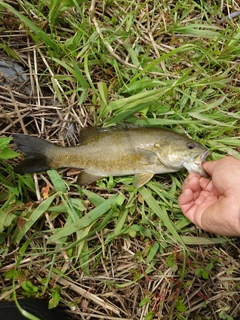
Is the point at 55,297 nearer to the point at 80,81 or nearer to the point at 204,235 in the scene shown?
the point at 204,235

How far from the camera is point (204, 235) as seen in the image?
147 inches

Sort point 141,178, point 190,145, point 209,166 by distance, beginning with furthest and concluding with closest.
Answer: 1. point 141,178
2. point 190,145
3. point 209,166

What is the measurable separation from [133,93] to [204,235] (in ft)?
5.87

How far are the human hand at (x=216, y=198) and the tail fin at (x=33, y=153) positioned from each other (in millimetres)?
1476

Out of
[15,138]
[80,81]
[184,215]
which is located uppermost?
→ [80,81]

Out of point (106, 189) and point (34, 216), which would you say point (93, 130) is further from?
point (34, 216)

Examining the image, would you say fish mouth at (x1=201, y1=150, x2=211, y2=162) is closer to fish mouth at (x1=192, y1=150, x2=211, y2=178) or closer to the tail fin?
fish mouth at (x1=192, y1=150, x2=211, y2=178)

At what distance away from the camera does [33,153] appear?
3451 millimetres

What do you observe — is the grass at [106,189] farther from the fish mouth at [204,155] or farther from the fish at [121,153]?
the fish mouth at [204,155]

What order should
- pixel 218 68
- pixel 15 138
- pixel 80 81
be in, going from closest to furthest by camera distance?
pixel 15 138 < pixel 80 81 < pixel 218 68

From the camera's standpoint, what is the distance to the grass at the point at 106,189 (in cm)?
348

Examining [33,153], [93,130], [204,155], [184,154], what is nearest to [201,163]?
[204,155]

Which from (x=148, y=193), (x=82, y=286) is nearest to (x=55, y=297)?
(x=82, y=286)

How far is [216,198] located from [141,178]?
31.6 inches
